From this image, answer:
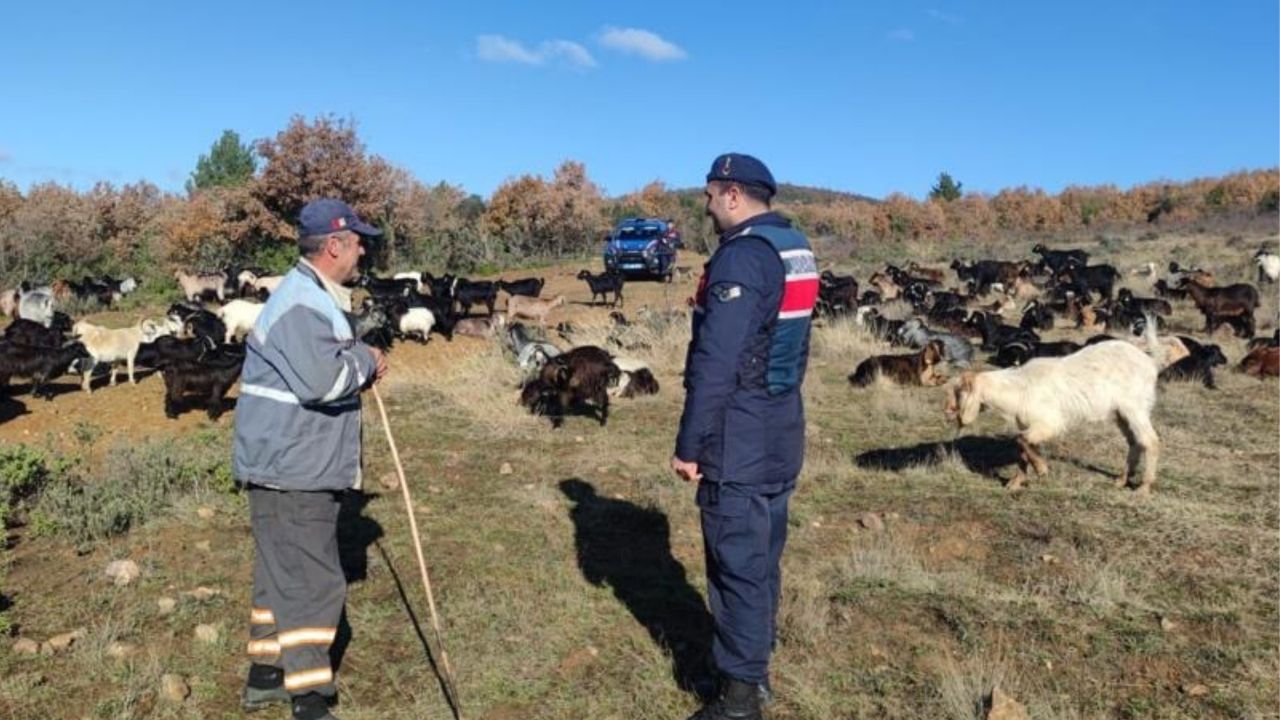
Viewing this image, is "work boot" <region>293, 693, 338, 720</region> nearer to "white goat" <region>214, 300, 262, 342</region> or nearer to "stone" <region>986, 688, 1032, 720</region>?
"stone" <region>986, 688, 1032, 720</region>

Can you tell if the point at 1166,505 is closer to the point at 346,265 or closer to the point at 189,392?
the point at 346,265

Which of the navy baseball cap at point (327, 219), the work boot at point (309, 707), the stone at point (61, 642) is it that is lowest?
the stone at point (61, 642)

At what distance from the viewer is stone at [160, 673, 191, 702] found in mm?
3959

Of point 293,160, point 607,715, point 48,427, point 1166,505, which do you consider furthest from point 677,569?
point 293,160

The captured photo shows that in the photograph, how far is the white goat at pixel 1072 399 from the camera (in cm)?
725

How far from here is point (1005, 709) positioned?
3734 mm

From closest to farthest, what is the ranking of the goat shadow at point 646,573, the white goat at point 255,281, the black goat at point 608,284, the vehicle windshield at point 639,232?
the goat shadow at point 646,573
the white goat at point 255,281
the black goat at point 608,284
the vehicle windshield at point 639,232

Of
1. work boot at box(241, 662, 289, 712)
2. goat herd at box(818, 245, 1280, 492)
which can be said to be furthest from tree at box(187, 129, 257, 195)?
work boot at box(241, 662, 289, 712)

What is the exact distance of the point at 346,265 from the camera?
3668 millimetres

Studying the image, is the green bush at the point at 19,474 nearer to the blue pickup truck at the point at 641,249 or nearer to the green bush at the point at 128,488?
the green bush at the point at 128,488

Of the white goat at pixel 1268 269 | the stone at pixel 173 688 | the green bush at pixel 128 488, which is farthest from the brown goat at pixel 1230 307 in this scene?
the stone at pixel 173 688

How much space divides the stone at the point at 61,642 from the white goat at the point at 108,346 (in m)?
7.32

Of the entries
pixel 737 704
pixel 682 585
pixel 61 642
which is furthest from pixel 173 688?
pixel 682 585

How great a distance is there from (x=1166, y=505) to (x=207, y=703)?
21.8ft
